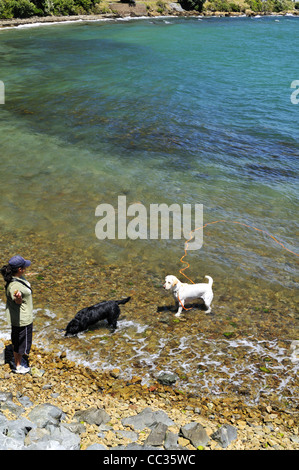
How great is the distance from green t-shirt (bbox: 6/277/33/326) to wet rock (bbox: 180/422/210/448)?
3197mm

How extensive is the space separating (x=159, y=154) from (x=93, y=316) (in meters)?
12.3

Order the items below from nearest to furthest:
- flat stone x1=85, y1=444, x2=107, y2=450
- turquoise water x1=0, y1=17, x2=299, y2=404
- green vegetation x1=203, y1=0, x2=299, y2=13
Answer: flat stone x1=85, y1=444, x2=107, y2=450
turquoise water x1=0, y1=17, x2=299, y2=404
green vegetation x1=203, y1=0, x2=299, y2=13

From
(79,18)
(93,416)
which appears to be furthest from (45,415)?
(79,18)

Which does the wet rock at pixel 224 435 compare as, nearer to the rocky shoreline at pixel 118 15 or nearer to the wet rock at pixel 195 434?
the wet rock at pixel 195 434

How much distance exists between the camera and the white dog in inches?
363

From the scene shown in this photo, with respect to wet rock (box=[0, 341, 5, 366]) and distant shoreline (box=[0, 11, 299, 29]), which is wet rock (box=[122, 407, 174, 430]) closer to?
wet rock (box=[0, 341, 5, 366])

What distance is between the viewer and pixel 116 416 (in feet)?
21.5

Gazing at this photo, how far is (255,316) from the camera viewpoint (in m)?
9.70

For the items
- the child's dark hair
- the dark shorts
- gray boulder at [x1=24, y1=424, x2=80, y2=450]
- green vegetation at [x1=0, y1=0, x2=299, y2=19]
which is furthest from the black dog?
green vegetation at [x1=0, y1=0, x2=299, y2=19]

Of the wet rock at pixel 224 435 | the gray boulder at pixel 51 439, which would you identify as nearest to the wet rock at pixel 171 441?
the wet rock at pixel 224 435

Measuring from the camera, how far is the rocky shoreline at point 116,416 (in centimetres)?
589

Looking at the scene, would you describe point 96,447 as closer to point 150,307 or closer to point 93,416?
point 93,416

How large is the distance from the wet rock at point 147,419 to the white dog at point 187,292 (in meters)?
3.05

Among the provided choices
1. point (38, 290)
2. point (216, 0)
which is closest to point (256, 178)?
point (38, 290)
